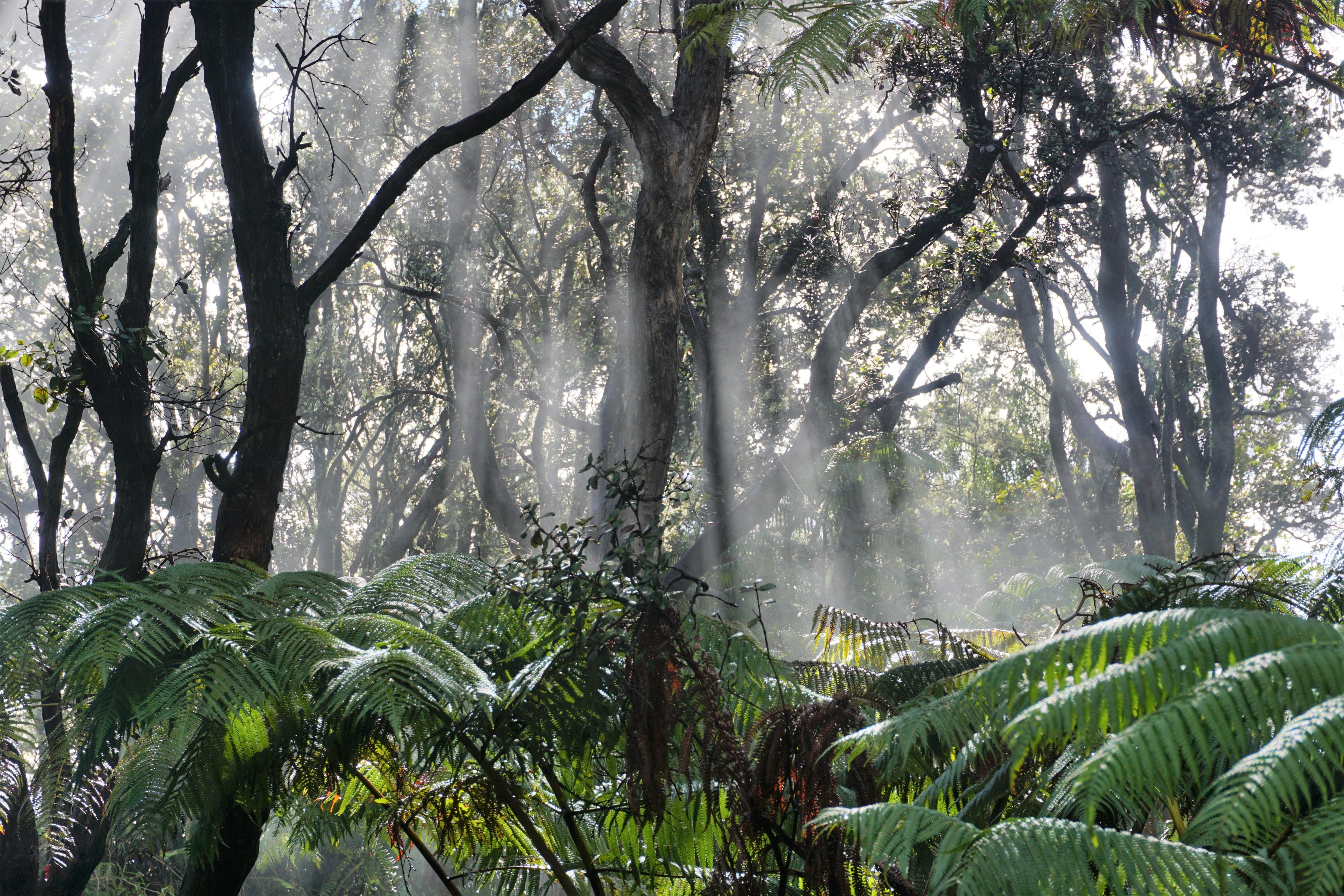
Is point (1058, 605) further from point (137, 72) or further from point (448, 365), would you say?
point (137, 72)

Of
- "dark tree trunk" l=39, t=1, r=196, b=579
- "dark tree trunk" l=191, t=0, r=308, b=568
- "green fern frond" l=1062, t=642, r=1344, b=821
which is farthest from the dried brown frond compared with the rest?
"dark tree trunk" l=39, t=1, r=196, b=579

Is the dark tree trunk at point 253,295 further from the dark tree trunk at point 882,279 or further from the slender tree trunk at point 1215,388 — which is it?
the slender tree trunk at point 1215,388

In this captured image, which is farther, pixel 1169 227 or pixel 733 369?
pixel 1169 227

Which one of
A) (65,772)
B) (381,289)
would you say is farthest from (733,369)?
(65,772)

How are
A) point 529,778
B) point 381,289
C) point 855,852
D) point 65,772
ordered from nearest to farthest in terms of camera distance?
point 855,852, point 529,778, point 65,772, point 381,289

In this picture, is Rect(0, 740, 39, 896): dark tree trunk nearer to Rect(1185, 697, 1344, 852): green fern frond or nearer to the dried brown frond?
the dried brown frond

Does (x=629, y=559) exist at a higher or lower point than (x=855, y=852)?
higher

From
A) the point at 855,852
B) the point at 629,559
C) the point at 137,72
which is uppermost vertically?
the point at 137,72

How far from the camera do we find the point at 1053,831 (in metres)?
1.17

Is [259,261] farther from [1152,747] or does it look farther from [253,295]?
[1152,747]

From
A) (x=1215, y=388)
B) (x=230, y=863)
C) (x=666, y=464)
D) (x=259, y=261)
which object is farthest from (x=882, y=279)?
(x=230, y=863)

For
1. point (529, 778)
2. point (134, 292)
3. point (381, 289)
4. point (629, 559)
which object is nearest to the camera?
point (629, 559)

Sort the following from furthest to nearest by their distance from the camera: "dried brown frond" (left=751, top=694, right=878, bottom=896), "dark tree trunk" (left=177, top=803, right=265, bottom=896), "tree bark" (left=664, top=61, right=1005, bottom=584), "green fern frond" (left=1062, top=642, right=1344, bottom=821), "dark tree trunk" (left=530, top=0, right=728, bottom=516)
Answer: "tree bark" (left=664, top=61, right=1005, bottom=584), "dark tree trunk" (left=530, top=0, right=728, bottom=516), "dark tree trunk" (left=177, top=803, right=265, bottom=896), "dried brown frond" (left=751, top=694, right=878, bottom=896), "green fern frond" (left=1062, top=642, right=1344, bottom=821)

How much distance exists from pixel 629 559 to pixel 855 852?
0.64 meters
